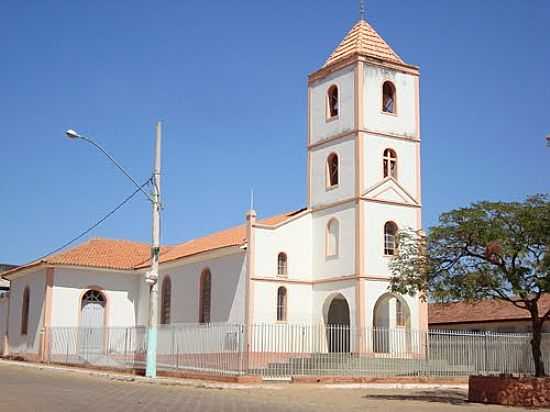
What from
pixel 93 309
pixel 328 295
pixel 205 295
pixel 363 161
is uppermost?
pixel 363 161

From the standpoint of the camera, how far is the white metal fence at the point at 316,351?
2698cm

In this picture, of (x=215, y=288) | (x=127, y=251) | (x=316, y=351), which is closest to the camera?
→ (x=316, y=351)

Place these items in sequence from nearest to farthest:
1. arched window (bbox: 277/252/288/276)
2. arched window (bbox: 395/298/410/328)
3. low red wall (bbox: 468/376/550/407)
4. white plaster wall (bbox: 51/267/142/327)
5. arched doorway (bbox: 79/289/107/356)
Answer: low red wall (bbox: 468/376/550/407) < arched window (bbox: 395/298/410/328) < arched window (bbox: 277/252/288/276) < white plaster wall (bbox: 51/267/142/327) < arched doorway (bbox: 79/289/107/356)

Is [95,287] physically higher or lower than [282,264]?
lower

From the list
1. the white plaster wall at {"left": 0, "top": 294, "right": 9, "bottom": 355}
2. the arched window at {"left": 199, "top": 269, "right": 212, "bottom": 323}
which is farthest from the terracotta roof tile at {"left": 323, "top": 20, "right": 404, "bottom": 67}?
the white plaster wall at {"left": 0, "top": 294, "right": 9, "bottom": 355}

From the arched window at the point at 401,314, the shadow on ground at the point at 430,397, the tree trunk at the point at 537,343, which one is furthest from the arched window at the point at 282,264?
the tree trunk at the point at 537,343

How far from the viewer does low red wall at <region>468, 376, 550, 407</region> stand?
18812 mm

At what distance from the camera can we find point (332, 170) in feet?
111

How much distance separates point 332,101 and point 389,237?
6.76 m

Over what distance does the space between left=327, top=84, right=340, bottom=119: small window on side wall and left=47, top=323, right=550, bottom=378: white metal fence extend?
934 cm

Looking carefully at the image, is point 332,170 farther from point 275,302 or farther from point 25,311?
point 25,311

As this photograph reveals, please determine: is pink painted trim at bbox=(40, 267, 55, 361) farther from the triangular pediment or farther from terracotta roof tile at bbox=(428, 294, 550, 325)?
terracotta roof tile at bbox=(428, 294, 550, 325)

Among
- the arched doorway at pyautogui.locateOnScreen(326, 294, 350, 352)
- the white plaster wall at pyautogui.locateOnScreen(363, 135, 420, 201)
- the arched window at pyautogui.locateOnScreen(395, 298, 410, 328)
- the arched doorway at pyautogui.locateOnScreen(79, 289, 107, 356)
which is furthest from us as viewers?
the arched doorway at pyautogui.locateOnScreen(79, 289, 107, 356)

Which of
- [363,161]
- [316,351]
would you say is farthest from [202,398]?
[363,161]
